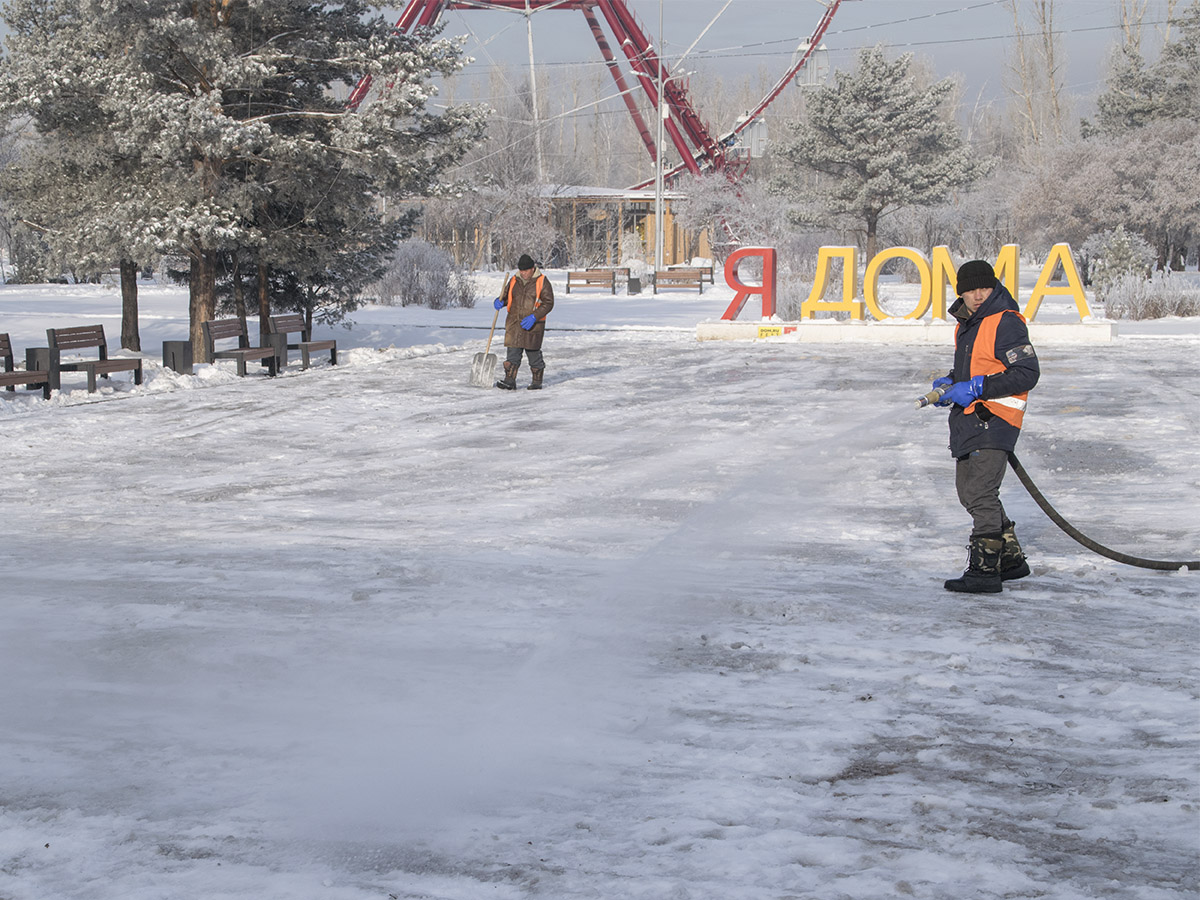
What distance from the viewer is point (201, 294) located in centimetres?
1717

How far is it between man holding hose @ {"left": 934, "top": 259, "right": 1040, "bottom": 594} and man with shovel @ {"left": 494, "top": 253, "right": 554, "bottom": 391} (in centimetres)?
823

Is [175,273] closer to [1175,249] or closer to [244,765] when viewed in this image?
[244,765]

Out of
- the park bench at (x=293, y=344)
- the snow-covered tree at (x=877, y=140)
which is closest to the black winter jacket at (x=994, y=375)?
the park bench at (x=293, y=344)

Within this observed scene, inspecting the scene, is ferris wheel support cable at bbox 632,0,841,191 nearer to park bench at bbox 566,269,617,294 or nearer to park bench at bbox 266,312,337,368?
park bench at bbox 566,269,617,294

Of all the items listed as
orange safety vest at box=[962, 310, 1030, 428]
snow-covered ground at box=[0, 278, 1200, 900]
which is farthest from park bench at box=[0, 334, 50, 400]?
orange safety vest at box=[962, 310, 1030, 428]

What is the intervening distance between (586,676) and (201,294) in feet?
46.3

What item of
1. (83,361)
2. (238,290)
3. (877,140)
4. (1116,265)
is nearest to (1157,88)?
(877,140)

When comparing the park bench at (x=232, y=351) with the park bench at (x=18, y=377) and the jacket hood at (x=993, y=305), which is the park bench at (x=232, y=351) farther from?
the jacket hood at (x=993, y=305)

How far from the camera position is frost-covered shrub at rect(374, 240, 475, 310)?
32.0m

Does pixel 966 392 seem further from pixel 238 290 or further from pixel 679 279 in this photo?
pixel 679 279

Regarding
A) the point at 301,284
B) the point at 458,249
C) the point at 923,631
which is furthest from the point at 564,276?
the point at 923,631

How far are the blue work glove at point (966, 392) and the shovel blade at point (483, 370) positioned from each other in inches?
363

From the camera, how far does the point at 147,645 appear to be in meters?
4.97

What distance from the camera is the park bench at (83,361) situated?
1323cm
